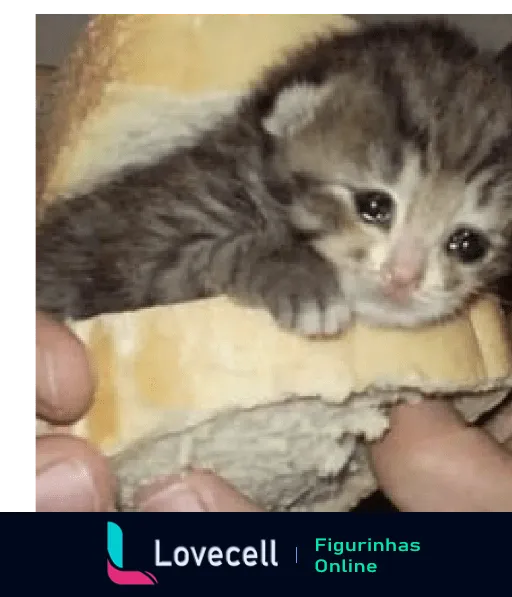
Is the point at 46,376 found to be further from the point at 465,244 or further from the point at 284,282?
the point at 465,244

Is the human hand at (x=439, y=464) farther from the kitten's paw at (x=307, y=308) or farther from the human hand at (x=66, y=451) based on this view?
the human hand at (x=66, y=451)

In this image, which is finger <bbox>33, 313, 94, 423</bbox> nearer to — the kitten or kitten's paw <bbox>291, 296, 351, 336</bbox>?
the kitten

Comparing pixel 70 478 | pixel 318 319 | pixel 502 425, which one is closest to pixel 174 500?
pixel 70 478

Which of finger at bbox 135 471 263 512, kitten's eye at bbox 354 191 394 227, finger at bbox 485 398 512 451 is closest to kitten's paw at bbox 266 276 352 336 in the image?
kitten's eye at bbox 354 191 394 227

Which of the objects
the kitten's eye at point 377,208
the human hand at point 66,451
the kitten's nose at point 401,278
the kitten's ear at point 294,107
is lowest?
the human hand at point 66,451

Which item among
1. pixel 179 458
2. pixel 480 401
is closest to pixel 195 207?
pixel 179 458

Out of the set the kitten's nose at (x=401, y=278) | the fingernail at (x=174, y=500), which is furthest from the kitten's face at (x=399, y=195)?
the fingernail at (x=174, y=500)
